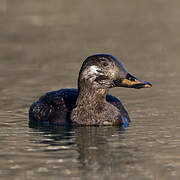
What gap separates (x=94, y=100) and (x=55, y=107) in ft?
3.12

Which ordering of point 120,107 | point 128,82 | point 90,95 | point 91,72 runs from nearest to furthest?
point 128,82
point 91,72
point 90,95
point 120,107

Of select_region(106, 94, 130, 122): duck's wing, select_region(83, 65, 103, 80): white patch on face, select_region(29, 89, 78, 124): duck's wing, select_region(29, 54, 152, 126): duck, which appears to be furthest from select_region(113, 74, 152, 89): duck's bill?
select_region(29, 89, 78, 124): duck's wing

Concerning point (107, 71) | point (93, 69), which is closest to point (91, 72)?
point (93, 69)

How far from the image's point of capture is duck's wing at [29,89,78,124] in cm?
1447

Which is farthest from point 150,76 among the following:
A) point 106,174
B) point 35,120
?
point 106,174

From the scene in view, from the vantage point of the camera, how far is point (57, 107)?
14.6 m

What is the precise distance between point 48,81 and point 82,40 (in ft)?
25.9

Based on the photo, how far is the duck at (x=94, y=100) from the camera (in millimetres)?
13977

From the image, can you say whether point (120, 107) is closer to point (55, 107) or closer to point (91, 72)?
point (91, 72)

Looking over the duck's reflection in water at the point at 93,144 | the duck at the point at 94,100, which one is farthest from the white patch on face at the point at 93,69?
the duck's reflection in water at the point at 93,144

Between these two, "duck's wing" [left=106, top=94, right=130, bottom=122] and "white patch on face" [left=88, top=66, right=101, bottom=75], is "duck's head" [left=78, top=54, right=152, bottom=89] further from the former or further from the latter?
"duck's wing" [left=106, top=94, right=130, bottom=122]

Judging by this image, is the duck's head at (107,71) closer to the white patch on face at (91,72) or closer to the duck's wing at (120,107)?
the white patch on face at (91,72)

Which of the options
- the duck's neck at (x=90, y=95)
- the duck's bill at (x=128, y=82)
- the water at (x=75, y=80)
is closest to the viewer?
the water at (x=75, y=80)

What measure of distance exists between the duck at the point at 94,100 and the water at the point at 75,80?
0.96ft
